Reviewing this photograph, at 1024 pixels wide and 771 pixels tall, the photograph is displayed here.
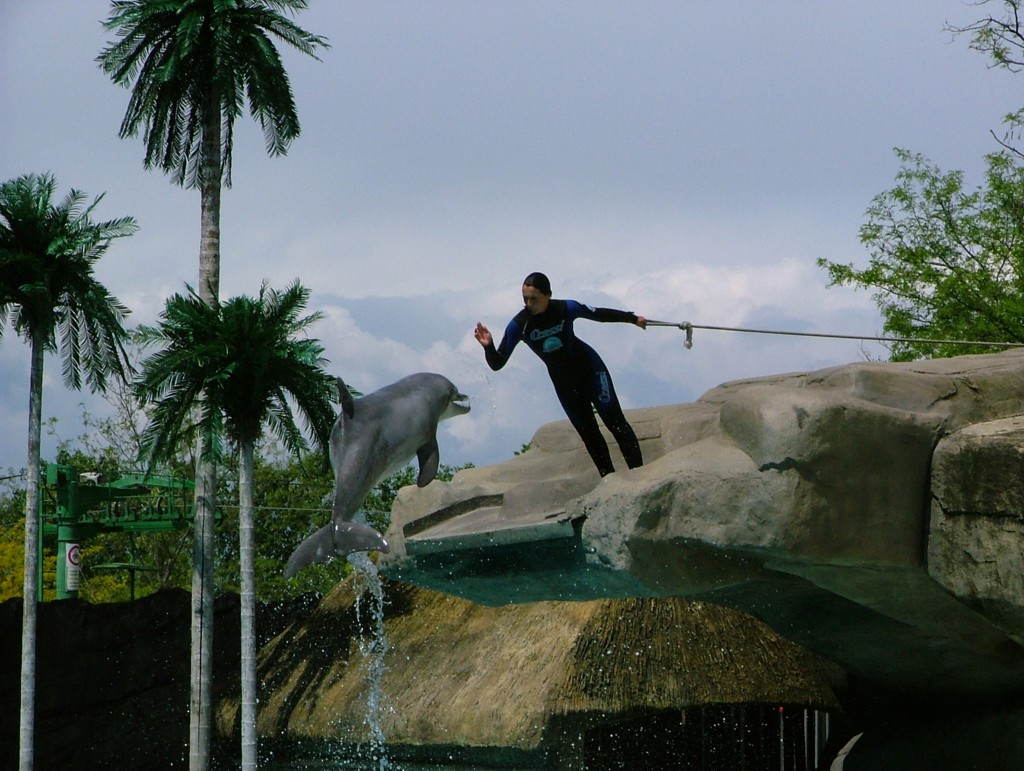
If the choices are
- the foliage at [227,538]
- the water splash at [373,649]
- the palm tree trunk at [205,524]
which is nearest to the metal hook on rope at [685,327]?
the water splash at [373,649]

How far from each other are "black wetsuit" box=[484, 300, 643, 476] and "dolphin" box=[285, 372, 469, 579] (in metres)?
0.84

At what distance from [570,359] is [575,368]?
0.20 feet

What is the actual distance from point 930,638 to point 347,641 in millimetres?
9903

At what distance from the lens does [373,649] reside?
16250mm

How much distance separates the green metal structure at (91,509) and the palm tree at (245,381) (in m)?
3.37

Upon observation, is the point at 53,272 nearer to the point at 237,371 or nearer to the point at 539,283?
the point at 237,371

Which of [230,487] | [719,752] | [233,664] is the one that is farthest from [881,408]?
[230,487]

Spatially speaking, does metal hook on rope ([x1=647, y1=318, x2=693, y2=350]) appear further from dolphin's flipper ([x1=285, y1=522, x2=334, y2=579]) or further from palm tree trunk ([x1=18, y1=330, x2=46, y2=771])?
palm tree trunk ([x1=18, y1=330, x2=46, y2=771])

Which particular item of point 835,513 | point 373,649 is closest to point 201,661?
point 373,649

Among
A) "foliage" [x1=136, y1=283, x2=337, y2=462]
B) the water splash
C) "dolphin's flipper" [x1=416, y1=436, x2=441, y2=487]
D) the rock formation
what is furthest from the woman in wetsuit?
"foliage" [x1=136, y1=283, x2=337, y2=462]

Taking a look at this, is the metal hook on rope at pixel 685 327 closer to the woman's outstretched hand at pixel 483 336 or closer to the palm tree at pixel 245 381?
the woman's outstretched hand at pixel 483 336

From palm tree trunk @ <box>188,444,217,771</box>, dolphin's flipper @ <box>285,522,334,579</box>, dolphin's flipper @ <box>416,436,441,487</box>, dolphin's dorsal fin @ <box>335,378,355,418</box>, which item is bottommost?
palm tree trunk @ <box>188,444,217,771</box>

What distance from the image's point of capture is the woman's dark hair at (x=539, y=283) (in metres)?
7.94

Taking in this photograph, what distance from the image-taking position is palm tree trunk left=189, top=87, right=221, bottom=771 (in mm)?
16531
